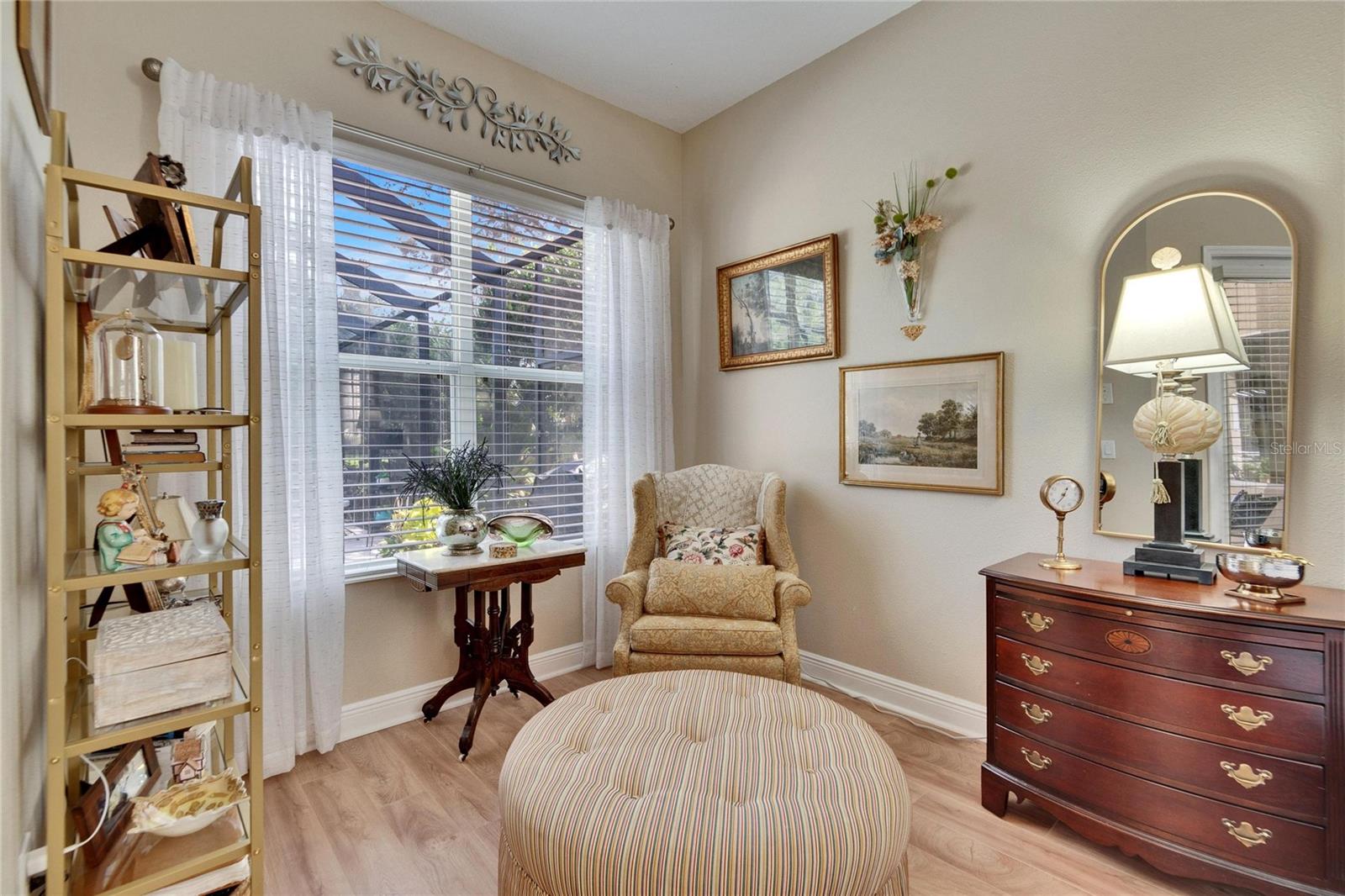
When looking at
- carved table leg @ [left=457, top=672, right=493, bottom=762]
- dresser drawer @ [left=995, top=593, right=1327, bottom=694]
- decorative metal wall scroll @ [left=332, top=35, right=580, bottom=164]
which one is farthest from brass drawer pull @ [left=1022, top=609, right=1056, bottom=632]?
decorative metal wall scroll @ [left=332, top=35, right=580, bottom=164]

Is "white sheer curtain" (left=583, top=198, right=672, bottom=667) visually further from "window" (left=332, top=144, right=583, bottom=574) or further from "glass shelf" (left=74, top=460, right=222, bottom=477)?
"glass shelf" (left=74, top=460, right=222, bottom=477)

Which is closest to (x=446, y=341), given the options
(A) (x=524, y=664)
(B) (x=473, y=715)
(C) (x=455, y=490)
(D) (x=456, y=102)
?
(C) (x=455, y=490)

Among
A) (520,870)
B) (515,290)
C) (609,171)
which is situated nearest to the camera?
(520,870)

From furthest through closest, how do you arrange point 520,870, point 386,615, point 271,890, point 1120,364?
point 386,615 < point 1120,364 < point 271,890 < point 520,870

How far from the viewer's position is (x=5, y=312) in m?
1.05

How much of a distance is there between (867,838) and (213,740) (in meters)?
1.69

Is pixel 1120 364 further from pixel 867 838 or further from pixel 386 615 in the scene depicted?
pixel 386 615

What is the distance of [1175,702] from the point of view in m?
1.61

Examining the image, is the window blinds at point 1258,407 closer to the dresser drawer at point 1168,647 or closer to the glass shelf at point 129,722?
the dresser drawer at point 1168,647

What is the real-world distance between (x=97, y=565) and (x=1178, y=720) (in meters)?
2.59

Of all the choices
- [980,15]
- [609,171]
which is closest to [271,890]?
[609,171]

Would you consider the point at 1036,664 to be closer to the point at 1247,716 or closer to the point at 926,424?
the point at 1247,716

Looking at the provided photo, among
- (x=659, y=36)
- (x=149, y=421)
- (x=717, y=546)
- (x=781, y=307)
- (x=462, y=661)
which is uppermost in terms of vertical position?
(x=659, y=36)

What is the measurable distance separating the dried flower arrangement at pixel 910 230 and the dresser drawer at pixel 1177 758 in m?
1.52
